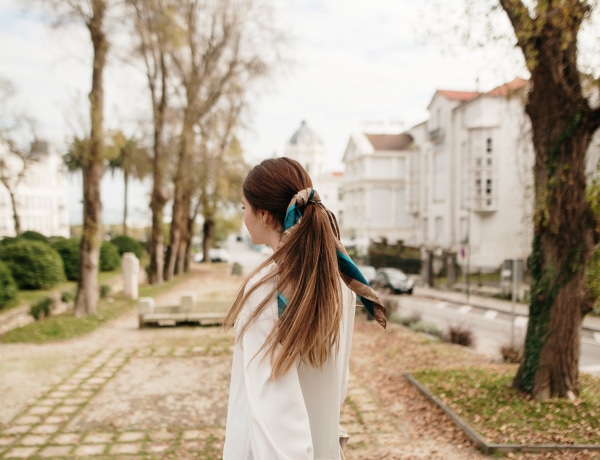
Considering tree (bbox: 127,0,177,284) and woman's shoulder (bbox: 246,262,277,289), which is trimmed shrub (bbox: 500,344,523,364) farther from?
tree (bbox: 127,0,177,284)

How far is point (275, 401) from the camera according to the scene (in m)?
1.70

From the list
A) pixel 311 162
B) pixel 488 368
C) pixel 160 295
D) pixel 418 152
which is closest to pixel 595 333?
pixel 488 368

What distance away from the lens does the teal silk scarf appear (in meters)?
1.88

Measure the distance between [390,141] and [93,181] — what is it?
4608 cm

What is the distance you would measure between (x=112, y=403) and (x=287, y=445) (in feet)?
21.9

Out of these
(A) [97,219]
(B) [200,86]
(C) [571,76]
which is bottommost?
(A) [97,219]

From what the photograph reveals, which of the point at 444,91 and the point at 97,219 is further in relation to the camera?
the point at 444,91

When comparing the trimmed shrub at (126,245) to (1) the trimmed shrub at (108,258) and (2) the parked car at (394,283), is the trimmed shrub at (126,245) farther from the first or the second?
(2) the parked car at (394,283)

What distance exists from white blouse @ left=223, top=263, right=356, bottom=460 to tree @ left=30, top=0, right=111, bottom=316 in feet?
43.7

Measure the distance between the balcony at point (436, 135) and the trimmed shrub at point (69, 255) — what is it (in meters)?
28.6

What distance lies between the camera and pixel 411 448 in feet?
19.3

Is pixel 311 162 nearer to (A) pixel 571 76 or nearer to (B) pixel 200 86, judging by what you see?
(B) pixel 200 86

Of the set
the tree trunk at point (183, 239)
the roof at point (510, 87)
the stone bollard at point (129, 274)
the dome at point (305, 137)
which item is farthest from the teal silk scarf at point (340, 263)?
the dome at point (305, 137)

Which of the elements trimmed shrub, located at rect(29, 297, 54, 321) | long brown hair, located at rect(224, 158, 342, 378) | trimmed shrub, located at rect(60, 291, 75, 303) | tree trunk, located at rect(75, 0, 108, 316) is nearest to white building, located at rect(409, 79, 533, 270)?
trimmed shrub, located at rect(60, 291, 75, 303)
